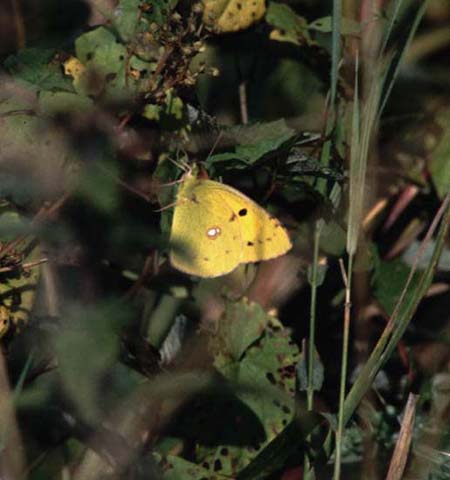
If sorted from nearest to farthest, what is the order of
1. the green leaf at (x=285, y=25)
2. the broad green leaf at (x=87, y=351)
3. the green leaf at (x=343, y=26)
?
the broad green leaf at (x=87, y=351), the green leaf at (x=343, y=26), the green leaf at (x=285, y=25)

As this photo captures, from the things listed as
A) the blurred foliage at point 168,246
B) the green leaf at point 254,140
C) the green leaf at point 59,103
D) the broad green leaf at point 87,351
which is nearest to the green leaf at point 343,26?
the blurred foliage at point 168,246

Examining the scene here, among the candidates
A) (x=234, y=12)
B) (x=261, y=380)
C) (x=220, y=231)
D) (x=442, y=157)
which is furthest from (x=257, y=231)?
(x=442, y=157)

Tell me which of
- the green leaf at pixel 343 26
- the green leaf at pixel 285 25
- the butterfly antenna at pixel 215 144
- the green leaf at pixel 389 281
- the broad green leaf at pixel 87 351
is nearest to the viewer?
the broad green leaf at pixel 87 351

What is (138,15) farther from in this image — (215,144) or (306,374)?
(306,374)

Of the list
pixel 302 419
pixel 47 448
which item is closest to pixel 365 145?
pixel 302 419

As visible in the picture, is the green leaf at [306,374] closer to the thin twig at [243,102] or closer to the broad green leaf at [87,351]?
the broad green leaf at [87,351]

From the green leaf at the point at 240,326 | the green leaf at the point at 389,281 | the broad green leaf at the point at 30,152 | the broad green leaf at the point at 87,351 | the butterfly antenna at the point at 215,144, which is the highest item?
the broad green leaf at the point at 30,152

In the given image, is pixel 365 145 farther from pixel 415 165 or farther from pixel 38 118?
pixel 415 165
